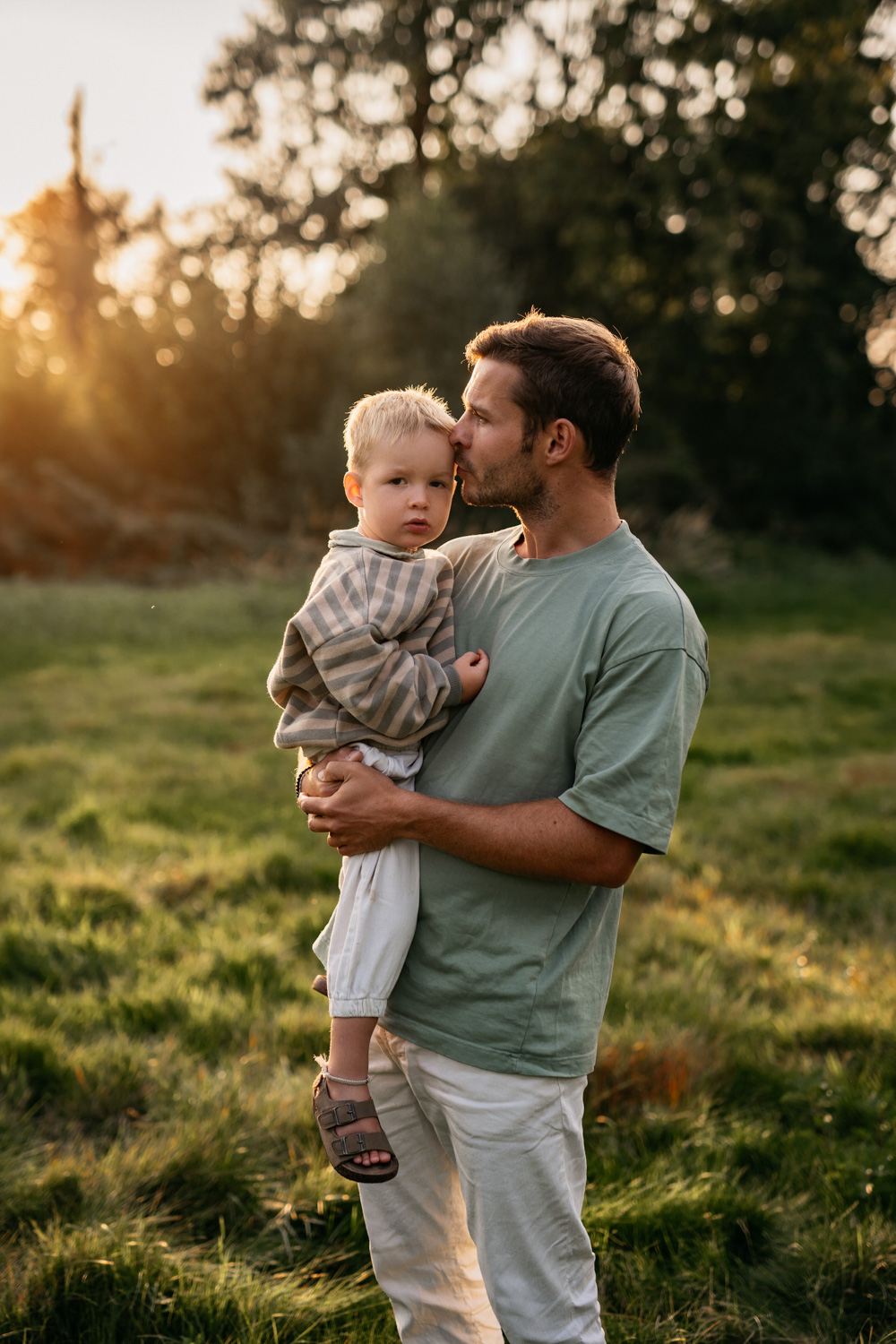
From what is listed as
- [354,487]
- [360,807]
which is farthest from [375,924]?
[354,487]

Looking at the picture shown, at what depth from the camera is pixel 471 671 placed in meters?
2.06

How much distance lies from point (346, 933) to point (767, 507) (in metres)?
23.9

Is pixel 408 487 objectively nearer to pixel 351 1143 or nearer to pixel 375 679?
pixel 375 679

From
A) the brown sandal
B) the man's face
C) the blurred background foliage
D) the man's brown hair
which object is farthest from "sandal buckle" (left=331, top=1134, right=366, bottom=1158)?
the blurred background foliage

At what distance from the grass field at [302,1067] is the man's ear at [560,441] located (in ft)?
6.51

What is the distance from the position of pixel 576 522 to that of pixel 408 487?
36 centimetres

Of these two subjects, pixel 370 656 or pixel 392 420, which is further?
pixel 392 420

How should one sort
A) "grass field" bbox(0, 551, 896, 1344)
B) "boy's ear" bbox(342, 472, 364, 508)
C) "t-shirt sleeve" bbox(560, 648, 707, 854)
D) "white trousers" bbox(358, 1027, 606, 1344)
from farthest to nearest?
"grass field" bbox(0, 551, 896, 1344) → "boy's ear" bbox(342, 472, 364, 508) → "white trousers" bbox(358, 1027, 606, 1344) → "t-shirt sleeve" bbox(560, 648, 707, 854)

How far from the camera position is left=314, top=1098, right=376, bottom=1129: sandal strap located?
2.02 m

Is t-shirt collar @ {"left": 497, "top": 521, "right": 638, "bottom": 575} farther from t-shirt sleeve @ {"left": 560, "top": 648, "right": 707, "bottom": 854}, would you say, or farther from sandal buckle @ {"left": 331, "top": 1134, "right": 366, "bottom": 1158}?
sandal buckle @ {"left": 331, "top": 1134, "right": 366, "bottom": 1158}

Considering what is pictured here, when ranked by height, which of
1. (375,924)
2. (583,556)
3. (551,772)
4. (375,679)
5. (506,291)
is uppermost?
(506,291)

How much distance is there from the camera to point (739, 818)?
21.1 ft

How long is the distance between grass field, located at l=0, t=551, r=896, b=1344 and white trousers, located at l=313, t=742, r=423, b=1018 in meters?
0.96

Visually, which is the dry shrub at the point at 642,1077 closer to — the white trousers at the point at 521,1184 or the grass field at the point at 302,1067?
the grass field at the point at 302,1067
